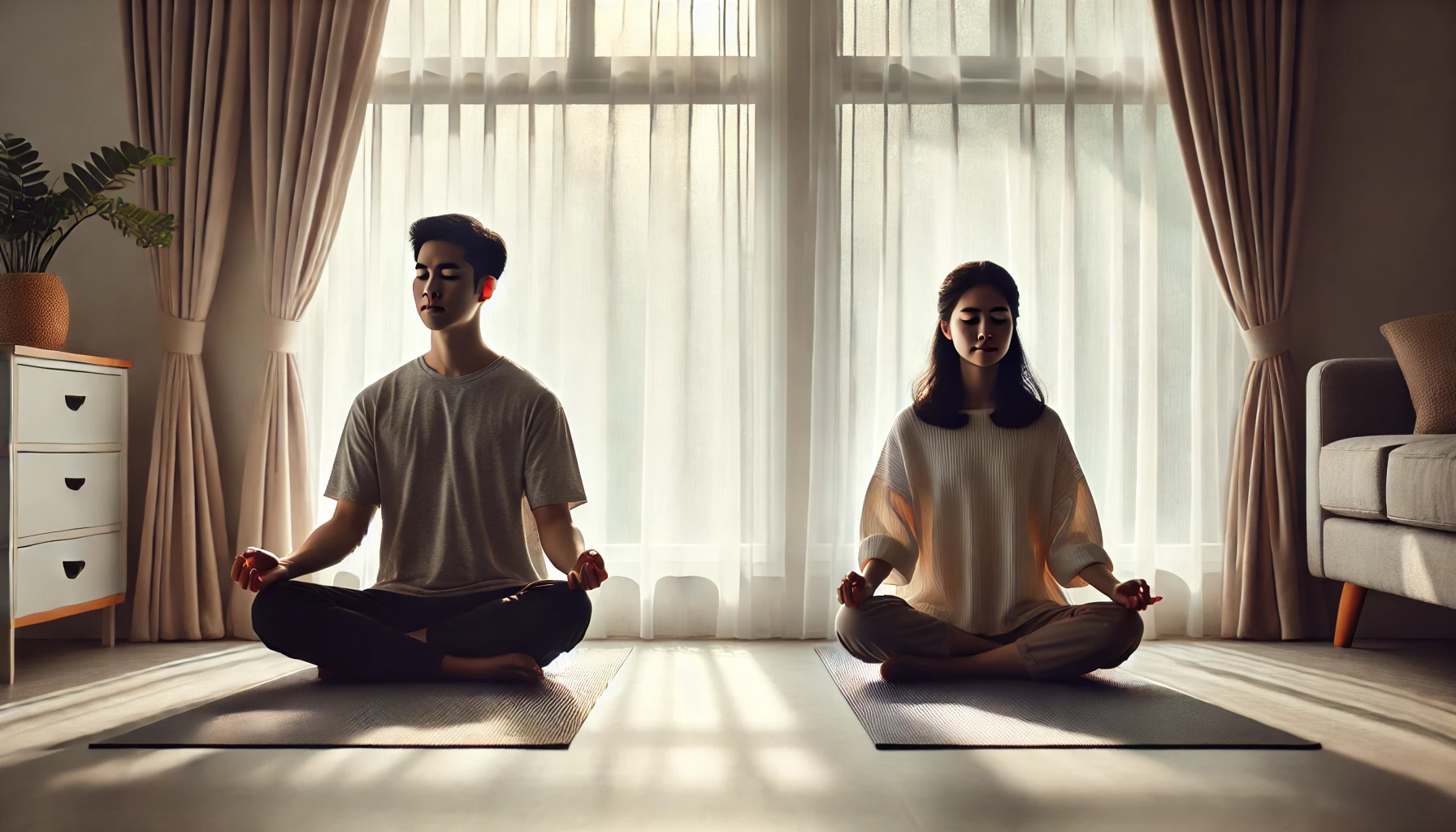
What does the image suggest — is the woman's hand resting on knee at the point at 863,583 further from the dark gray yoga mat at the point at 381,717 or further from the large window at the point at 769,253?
the large window at the point at 769,253

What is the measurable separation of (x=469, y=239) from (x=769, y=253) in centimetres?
104

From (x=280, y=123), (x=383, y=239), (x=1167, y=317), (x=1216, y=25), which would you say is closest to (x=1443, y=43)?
(x=1216, y=25)

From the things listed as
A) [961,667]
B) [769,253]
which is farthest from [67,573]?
[961,667]

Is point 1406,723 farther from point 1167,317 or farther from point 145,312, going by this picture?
point 145,312

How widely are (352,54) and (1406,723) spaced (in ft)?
10.7

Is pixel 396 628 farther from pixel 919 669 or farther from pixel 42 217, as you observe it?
pixel 42 217

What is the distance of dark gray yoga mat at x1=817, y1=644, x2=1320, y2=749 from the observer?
171cm

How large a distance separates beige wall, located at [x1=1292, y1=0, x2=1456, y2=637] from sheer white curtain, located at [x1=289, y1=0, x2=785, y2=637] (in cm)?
182

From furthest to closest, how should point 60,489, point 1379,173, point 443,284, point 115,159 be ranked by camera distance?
point 1379,173, point 115,159, point 60,489, point 443,284

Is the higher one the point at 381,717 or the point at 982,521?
the point at 982,521

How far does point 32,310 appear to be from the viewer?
2600mm

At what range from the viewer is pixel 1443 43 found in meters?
3.11

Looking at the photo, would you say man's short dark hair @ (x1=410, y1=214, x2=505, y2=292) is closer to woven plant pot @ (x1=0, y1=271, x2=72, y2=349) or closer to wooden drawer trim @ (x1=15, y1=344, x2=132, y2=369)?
wooden drawer trim @ (x1=15, y1=344, x2=132, y2=369)

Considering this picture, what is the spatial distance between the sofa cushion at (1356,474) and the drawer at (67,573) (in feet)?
11.3
